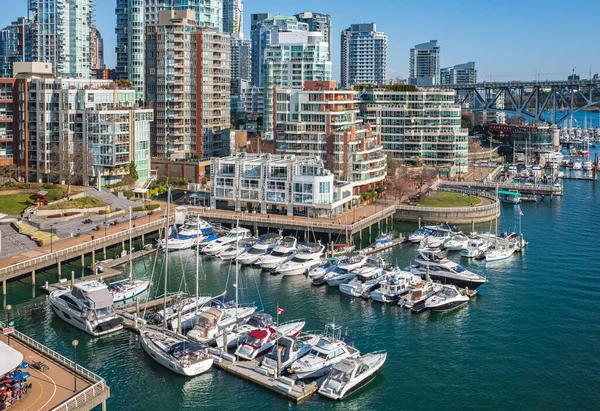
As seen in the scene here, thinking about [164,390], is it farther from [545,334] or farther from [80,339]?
[545,334]

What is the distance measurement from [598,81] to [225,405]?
528 feet

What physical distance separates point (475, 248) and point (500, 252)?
94.6 inches

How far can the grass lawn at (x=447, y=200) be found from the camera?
298 ft

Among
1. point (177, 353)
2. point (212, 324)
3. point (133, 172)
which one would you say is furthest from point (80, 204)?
point (177, 353)

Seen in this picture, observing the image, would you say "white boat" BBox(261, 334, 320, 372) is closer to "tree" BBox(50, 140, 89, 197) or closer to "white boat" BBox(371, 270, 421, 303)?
"white boat" BBox(371, 270, 421, 303)

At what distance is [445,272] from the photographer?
6075 cm

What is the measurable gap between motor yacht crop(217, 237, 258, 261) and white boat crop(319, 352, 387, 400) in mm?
26312

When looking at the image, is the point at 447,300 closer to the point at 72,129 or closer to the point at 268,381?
the point at 268,381

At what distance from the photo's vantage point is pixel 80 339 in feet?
155

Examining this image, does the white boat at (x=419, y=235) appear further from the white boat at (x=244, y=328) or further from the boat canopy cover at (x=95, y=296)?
the boat canopy cover at (x=95, y=296)

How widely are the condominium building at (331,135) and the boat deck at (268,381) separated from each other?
50.6 metres

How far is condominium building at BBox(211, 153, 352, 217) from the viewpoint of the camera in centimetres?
7806

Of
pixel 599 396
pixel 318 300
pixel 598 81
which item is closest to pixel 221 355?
pixel 318 300

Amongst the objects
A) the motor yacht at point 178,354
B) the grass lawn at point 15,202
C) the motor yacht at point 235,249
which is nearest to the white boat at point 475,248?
the motor yacht at point 235,249
